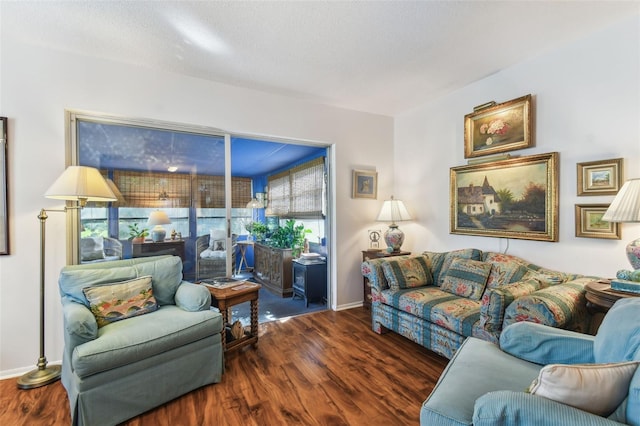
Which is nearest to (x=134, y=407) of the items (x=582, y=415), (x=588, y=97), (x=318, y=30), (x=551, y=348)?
(x=582, y=415)

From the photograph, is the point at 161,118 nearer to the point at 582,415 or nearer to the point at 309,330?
the point at 309,330

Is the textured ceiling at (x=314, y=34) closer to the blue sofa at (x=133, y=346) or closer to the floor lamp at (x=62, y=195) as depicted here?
the floor lamp at (x=62, y=195)

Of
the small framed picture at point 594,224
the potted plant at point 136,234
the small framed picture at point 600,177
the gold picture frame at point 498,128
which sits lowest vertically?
the potted plant at point 136,234

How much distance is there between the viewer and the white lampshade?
3559 mm

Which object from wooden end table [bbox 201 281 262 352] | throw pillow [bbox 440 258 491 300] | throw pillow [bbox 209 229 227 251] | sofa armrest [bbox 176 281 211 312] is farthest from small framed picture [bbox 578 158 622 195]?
throw pillow [bbox 209 229 227 251]

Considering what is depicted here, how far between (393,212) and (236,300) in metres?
2.07

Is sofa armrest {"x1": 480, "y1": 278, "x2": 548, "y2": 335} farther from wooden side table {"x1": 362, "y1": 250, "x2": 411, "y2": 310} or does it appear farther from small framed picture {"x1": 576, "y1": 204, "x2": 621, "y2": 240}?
wooden side table {"x1": 362, "y1": 250, "x2": 411, "y2": 310}

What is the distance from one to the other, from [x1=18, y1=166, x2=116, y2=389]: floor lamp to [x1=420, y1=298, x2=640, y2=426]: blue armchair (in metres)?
2.40

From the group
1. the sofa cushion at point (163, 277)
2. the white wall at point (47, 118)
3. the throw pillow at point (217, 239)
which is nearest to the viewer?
the white wall at point (47, 118)

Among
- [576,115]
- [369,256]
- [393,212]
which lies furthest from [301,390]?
[576,115]

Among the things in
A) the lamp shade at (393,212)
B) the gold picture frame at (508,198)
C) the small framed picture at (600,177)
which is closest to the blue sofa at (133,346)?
the lamp shade at (393,212)

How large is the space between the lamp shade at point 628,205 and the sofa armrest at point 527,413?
147 cm

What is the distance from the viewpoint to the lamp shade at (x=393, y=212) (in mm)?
3432

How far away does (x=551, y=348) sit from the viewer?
1356 mm
